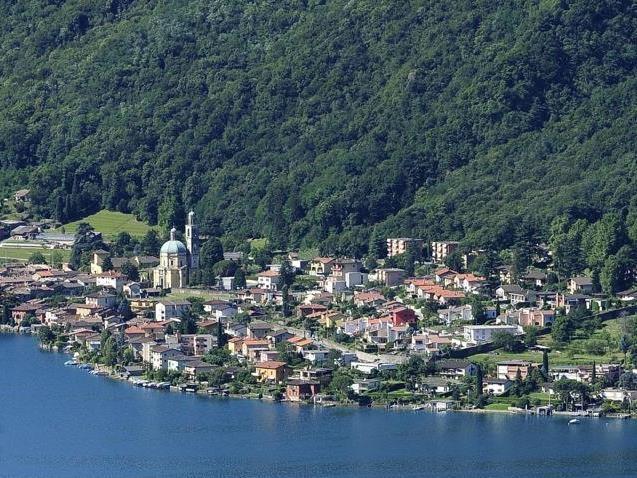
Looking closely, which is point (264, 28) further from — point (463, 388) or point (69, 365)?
point (463, 388)

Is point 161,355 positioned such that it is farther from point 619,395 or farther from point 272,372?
point 619,395

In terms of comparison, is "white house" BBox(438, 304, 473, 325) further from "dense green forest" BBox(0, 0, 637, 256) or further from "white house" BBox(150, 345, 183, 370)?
"dense green forest" BBox(0, 0, 637, 256)

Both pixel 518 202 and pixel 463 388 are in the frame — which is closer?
pixel 463 388

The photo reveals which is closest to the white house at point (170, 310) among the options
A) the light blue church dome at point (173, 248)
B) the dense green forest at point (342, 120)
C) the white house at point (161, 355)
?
the white house at point (161, 355)

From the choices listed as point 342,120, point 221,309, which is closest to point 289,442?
point 221,309

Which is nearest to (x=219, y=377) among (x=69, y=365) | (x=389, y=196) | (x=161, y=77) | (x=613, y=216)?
(x=69, y=365)

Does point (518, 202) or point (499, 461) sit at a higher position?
point (518, 202)

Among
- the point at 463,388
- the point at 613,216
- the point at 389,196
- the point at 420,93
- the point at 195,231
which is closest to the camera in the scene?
the point at 463,388
